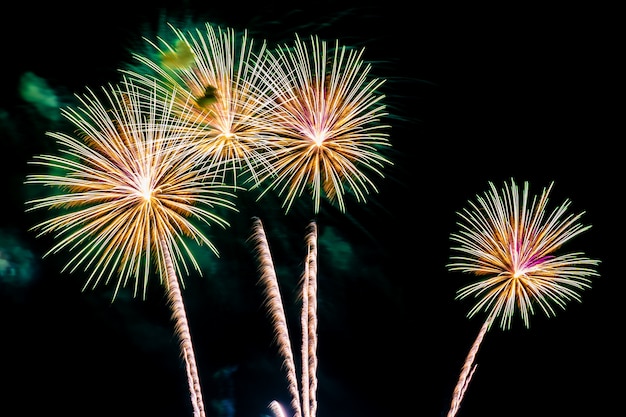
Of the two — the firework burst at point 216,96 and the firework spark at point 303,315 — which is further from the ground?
the firework burst at point 216,96

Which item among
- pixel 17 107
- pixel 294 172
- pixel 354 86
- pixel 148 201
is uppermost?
pixel 17 107

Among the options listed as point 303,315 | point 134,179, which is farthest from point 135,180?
point 303,315

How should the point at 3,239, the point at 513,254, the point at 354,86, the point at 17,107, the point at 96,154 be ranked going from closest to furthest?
the point at 96,154, the point at 354,86, the point at 513,254, the point at 17,107, the point at 3,239

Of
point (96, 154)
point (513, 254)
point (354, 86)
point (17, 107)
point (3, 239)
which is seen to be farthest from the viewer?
point (3, 239)

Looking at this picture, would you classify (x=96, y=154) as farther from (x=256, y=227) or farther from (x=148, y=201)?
(x=256, y=227)

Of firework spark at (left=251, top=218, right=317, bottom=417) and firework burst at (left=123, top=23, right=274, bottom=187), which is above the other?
firework burst at (left=123, top=23, right=274, bottom=187)

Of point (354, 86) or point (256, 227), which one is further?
point (256, 227)

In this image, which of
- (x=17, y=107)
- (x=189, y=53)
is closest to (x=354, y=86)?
(x=189, y=53)

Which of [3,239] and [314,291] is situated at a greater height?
[3,239]

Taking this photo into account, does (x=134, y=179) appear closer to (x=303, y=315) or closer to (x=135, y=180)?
(x=135, y=180)

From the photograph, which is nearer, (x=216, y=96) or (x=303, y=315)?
(x=216, y=96)
